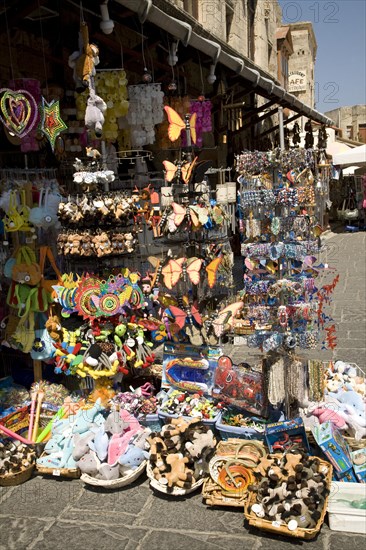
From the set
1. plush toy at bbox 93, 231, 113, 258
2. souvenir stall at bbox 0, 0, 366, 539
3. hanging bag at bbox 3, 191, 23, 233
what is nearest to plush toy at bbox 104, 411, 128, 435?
souvenir stall at bbox 0, 0, 366, 539

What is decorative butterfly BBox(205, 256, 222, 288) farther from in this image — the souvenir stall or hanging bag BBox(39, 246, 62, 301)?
hanging bag BBox(39, 246, 62, 301)

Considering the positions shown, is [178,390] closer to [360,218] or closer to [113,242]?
[113,242]

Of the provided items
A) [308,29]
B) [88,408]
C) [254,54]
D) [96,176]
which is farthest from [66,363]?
[308,29]

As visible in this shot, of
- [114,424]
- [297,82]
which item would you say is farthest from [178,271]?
[297,82]

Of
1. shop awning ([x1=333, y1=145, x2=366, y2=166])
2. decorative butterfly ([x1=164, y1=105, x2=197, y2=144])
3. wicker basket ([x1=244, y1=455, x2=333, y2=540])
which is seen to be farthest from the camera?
shop awning ([x1=333, y1=145, x2=366, y2=166])

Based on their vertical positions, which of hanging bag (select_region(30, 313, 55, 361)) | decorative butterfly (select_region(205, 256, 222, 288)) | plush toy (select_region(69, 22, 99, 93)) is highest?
plush toy (select_region(69, 22, 99, 93))

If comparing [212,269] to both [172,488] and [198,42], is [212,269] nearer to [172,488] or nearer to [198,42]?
[172,488]

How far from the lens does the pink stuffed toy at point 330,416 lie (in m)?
4.28

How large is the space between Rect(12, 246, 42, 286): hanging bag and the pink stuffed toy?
106 inches

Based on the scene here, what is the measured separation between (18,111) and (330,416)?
11.7ft

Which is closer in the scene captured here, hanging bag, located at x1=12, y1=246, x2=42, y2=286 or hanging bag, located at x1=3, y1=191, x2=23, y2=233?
hanging bag, located at x1=3, y1=191, x2=23, y2=233

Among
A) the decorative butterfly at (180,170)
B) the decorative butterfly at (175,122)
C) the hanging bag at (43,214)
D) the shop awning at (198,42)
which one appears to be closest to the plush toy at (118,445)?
the hanging bag at (43,214)

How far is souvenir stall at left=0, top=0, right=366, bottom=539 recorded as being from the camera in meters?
4.15

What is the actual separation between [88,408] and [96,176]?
199 centimetres
